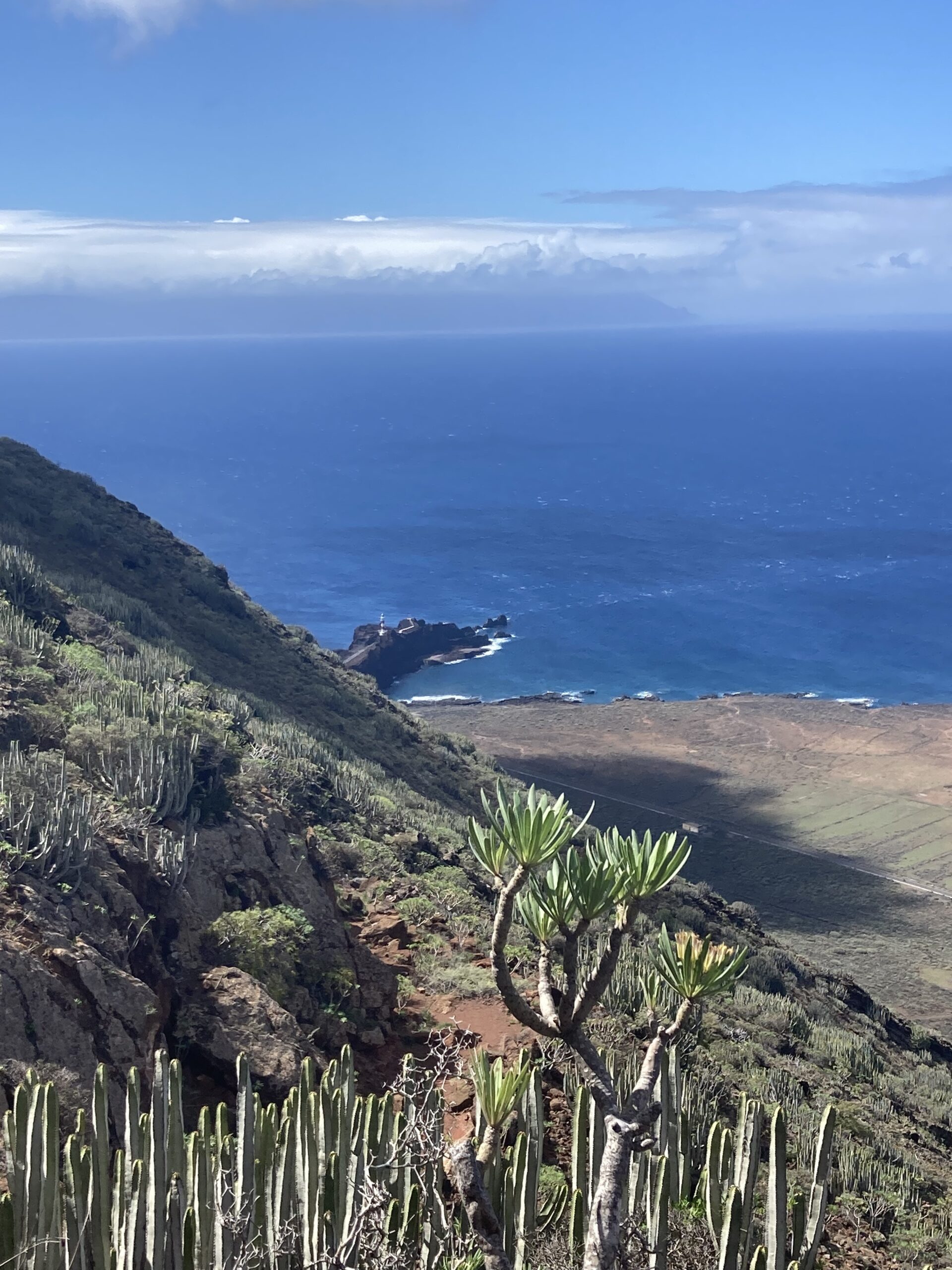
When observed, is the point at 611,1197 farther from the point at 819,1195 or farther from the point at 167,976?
the point at 167,976

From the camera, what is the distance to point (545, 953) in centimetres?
696

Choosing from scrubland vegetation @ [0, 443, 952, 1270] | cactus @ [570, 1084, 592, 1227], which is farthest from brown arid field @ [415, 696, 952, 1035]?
cactus @ [570, 1084, 592, 1227]

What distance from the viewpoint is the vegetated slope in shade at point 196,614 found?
94.9 feet

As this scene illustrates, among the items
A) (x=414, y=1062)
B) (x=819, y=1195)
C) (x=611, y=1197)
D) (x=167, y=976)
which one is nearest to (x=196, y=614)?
(x=167, y=976)

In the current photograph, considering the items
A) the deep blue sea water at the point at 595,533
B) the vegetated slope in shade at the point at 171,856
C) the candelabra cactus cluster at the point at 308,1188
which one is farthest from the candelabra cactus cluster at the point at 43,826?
the deep blue sea water at the point at 595,533

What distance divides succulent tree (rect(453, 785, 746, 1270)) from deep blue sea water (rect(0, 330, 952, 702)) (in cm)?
5695

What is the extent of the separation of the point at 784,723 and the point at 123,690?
4172 centimetres

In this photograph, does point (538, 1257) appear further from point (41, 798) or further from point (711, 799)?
point (711, 799)

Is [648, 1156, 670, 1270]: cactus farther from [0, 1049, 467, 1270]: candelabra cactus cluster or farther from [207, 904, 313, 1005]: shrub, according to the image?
[207, 904, 313, 1005]: shrub

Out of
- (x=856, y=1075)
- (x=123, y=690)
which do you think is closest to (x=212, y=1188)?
(x=856, y=1075)

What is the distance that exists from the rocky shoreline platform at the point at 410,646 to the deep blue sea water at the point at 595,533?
3.82 feet

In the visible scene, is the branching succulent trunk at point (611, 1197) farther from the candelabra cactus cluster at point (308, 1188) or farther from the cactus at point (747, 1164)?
the cactus at point (747, 1164)

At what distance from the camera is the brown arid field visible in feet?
100.0

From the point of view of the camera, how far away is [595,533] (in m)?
106
